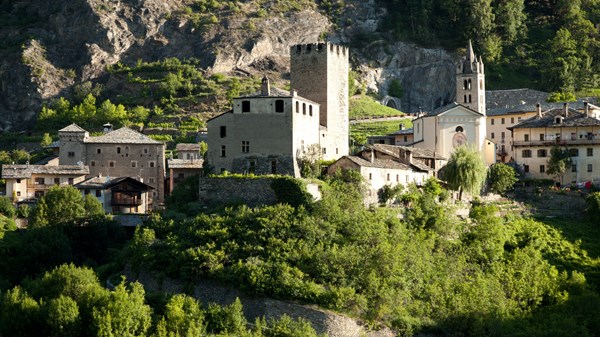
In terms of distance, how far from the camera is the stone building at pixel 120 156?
9531cm

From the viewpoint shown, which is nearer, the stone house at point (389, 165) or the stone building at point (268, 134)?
the stone building at point (268, 134)

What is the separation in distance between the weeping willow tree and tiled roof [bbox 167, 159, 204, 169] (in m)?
23.3

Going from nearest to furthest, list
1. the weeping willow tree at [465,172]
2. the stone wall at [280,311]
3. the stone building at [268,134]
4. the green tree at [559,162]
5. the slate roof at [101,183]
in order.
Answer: the stone wall at [280,311] < the stone building at [268,134] < the weeping willow tree at [465,172] < the green tree at [559,162] < the slate roof at [101,183]

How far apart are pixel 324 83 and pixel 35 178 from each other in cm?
2860

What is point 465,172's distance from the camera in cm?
8144

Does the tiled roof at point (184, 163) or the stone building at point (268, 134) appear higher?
the stone building at point (268, 134)

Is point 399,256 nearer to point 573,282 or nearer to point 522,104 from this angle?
point 573,282

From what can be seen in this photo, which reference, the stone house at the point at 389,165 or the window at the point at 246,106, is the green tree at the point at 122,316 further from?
the stone house at the point at 389,165

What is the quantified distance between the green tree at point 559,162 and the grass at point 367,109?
3359 cm

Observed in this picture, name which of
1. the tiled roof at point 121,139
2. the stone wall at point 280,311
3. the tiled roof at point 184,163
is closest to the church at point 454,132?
the tiled roof at point 184,163

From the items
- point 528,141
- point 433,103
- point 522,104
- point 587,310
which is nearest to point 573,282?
point 587,310

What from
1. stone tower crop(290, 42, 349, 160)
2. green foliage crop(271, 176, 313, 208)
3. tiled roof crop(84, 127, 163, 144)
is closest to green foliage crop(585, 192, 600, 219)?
stone tower crop(290, 42, 349, 160)

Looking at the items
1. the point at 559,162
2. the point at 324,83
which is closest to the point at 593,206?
the point at 559,162

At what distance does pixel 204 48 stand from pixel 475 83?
1592 inches
